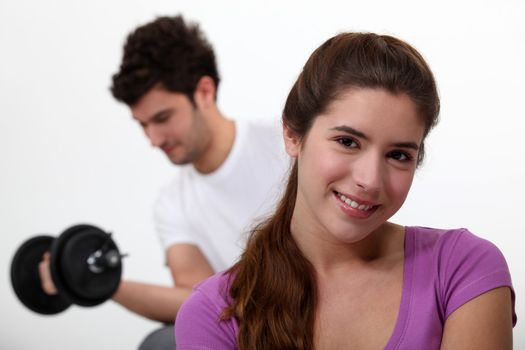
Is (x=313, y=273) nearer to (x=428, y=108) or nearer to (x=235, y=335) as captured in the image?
(x=235, y=335)

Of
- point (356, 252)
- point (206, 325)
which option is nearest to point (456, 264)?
point (356, 252)

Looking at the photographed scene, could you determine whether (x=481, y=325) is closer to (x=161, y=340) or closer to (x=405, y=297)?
(x=405, y=297)

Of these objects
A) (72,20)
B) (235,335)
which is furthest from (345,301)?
(72,20)

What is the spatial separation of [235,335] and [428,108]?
1.57 ft

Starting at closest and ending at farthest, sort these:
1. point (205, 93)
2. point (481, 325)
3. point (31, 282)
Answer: point (481, 325) → point (31, 282) → point (205, 93)

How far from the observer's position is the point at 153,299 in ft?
7.36

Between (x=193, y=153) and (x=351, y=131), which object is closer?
(x=351, y=131)

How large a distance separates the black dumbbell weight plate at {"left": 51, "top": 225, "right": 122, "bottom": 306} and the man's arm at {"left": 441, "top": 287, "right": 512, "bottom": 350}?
1.28 metres

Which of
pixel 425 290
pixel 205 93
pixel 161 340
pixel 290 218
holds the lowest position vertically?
pixel 161 340

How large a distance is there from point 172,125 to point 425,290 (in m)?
1.35

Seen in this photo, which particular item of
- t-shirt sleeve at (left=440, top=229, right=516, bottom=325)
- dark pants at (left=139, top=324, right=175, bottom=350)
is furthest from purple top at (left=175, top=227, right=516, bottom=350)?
dark pants at (left=139, top=324, right=175, bottom=350)

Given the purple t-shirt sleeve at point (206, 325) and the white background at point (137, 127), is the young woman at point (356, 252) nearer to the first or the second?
the purple t-shirt sleeve at point (206, 325)

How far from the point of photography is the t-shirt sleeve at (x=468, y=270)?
3.95 feet

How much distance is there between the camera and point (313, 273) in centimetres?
135
